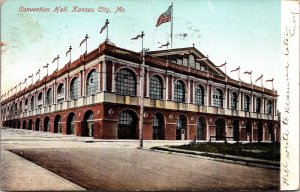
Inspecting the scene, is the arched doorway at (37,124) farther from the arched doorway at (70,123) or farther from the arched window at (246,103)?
the arched window at (246,103)

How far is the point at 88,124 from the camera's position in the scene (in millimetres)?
5793

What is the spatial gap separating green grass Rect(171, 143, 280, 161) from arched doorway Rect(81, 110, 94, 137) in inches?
64.9

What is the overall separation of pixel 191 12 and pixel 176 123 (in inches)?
83.7

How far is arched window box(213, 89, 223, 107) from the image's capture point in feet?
21.1

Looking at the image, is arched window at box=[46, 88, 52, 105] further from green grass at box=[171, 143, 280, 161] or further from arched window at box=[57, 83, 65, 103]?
green grass at box=[171, 143, 280, 161]

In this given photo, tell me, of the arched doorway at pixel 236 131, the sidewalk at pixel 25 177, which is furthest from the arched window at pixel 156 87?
the sidewalk at pixel 25 177

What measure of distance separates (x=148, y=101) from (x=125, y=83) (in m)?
0.54

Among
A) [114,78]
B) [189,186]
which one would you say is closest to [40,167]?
[114,78]

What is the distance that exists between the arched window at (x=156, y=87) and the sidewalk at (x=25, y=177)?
2.19 m

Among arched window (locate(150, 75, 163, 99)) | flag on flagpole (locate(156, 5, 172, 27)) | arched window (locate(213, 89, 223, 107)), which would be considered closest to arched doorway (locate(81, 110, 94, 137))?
arched window (locate(150, 75, 163, 99))

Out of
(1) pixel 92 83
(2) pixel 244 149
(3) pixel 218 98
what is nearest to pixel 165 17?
(1) pixel 92 83

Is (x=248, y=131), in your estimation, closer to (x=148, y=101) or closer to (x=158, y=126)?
(x=158, y=126)

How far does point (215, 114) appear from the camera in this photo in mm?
6477

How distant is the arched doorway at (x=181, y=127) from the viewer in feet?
20.8
